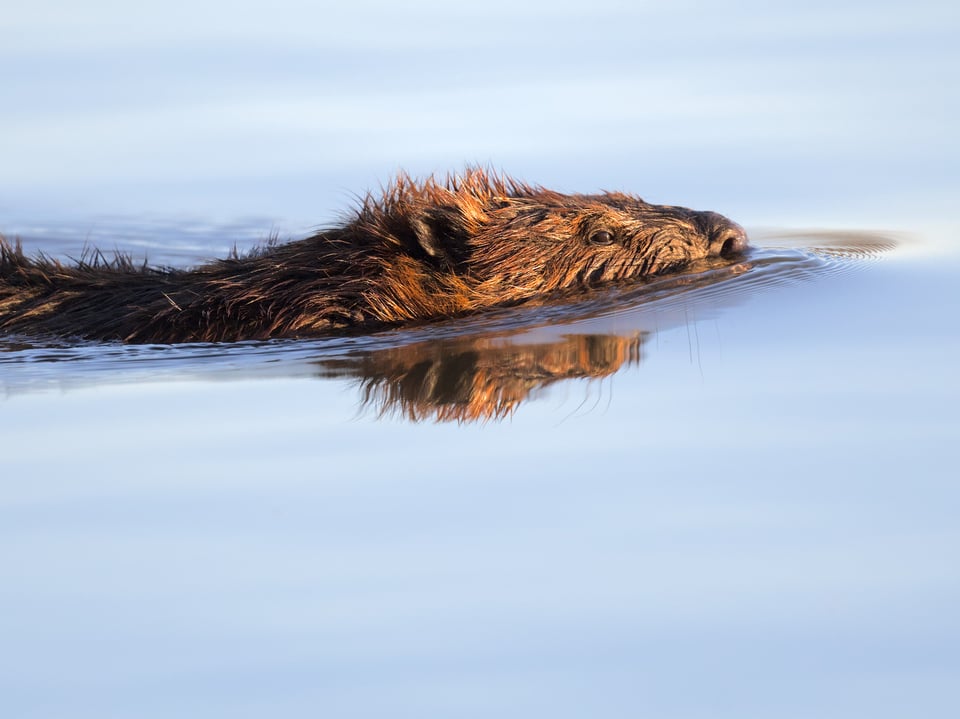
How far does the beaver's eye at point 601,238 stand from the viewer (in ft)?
26.6

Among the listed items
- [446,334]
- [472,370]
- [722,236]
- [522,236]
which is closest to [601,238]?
[522,236]

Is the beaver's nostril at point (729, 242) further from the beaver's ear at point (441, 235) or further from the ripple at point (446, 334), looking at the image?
the beaver's ear at point (441, 235)

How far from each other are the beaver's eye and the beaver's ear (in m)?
0.89

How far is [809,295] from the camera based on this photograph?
791cm

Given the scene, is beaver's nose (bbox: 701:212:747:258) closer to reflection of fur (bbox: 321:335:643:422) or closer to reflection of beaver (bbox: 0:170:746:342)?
reflection of beaver (bbox: 0:170:746:342)

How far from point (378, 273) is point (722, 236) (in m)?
2.23

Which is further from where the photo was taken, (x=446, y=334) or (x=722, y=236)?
(x=722, y=236)

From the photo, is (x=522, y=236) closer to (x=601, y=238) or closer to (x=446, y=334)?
(x=601, y=238)

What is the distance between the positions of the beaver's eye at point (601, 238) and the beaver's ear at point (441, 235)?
35.0 inches

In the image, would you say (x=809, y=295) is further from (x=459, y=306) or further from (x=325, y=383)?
(x=325, y=383)

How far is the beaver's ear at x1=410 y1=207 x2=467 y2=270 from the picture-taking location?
7281mm

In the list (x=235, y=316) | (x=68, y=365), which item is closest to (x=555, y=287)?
(x=235, y=316)

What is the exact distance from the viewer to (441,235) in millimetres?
7426

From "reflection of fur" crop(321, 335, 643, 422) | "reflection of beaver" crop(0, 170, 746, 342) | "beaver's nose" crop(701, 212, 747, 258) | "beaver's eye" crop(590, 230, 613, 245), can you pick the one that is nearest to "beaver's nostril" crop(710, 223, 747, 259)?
"beaver's nose" crop(701, 212, 747, 258)
